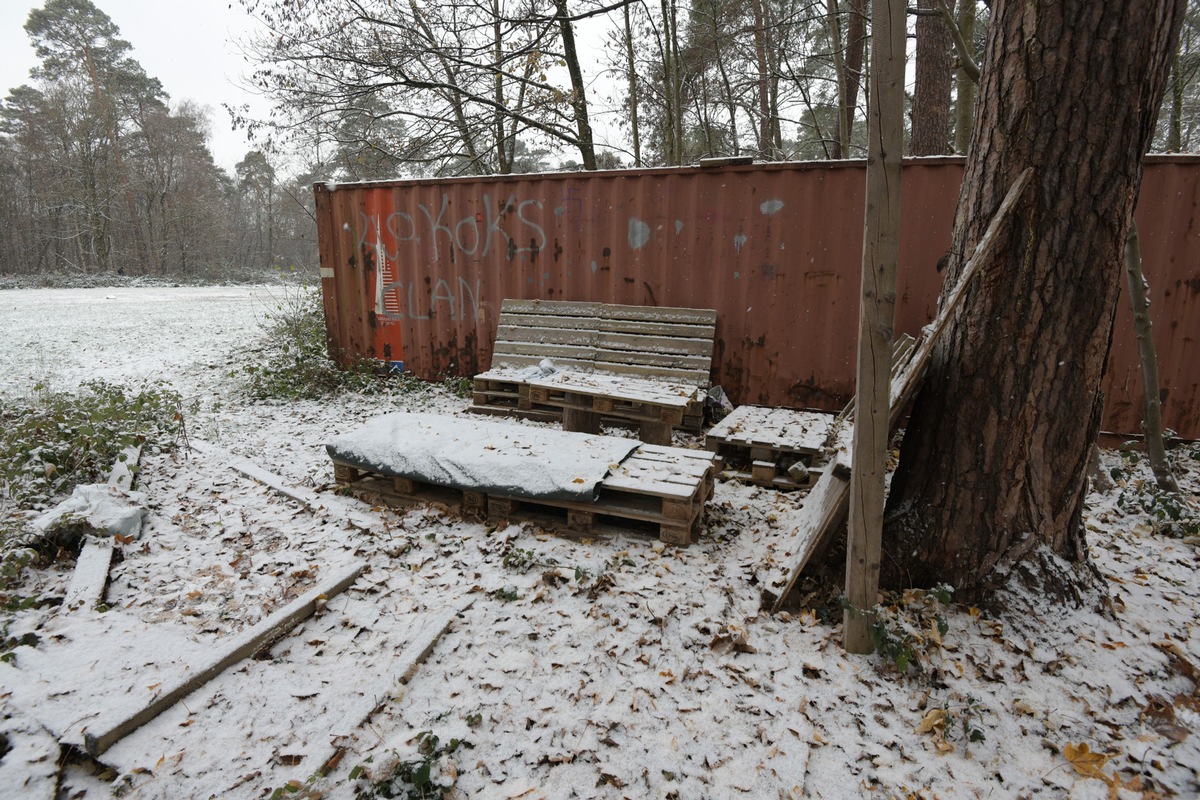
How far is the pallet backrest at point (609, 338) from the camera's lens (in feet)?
20.1

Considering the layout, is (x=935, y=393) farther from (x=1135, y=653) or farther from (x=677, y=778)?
(x=677, y=778)

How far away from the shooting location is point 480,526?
151 inches

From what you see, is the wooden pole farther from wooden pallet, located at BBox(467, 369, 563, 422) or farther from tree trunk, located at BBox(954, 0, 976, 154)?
tree trunk, located at BBox(954, 0, 976, 154)

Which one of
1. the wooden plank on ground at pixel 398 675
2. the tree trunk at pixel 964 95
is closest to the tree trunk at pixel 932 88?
the tree trunk at pixel 964 95

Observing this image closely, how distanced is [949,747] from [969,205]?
230cm

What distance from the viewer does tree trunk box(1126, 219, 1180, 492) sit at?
370cm

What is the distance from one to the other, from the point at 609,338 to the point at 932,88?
6.01 metres

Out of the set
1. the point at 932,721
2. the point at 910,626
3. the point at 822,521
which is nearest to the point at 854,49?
the point at 822,521

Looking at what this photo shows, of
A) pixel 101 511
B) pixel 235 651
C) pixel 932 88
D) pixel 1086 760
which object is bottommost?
pixel 1086 760

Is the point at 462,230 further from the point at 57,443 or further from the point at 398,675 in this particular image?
the point at 398,675

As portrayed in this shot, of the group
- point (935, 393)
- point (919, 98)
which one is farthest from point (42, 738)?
point (919, 98)

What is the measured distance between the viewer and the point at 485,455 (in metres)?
3.92

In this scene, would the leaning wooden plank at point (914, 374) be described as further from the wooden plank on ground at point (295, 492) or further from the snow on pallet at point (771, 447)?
the wooden plank on ground at point (295, 492)

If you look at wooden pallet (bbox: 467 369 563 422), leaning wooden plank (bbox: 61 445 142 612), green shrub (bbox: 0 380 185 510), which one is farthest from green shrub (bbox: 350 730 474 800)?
wooden pallet (bbox: 467 369 563 422)
